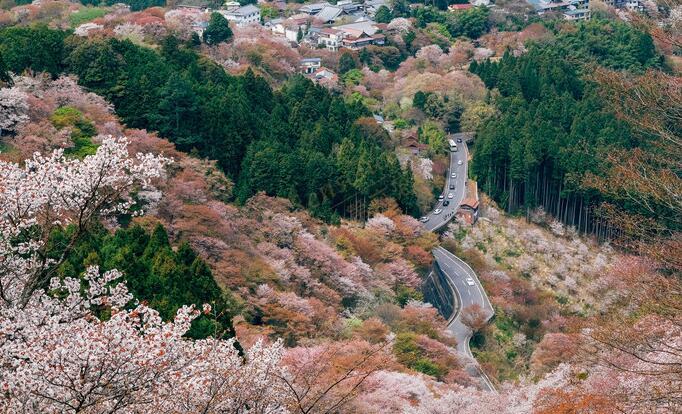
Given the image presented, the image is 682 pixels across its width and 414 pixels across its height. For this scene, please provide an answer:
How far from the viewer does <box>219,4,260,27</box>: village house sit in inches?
2366

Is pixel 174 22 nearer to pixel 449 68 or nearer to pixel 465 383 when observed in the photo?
pixel 449 68

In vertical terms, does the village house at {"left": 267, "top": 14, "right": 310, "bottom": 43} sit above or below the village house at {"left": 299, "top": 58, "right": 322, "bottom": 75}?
below

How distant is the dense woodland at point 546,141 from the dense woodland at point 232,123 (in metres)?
6.41

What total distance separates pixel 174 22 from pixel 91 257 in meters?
26.6

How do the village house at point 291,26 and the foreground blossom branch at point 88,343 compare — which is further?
the village house at point 291,26

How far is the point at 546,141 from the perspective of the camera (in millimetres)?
40000

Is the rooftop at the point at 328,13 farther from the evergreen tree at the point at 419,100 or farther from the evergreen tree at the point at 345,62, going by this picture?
the evergreen tree at the point at 419,100

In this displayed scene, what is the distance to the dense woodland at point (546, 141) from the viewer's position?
39125mm

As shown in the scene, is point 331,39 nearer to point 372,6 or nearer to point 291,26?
point 291,26

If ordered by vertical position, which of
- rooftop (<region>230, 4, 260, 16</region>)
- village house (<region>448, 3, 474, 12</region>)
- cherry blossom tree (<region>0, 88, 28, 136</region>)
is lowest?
village house (<region>448, 3, 474, 12</region>)

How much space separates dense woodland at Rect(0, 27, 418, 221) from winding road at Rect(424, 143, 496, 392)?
7.05 feet

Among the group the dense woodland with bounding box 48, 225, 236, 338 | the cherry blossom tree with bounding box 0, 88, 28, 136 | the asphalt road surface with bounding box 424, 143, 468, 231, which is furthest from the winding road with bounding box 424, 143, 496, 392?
the cherry blossom tree with bounding box 0, 88, 28, 136

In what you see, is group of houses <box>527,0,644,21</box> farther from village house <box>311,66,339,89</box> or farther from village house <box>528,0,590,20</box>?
village house <box>311,66,339,89</box>

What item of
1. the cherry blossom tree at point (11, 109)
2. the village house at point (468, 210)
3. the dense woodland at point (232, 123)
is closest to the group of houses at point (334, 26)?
the village house at point (468, 210)
